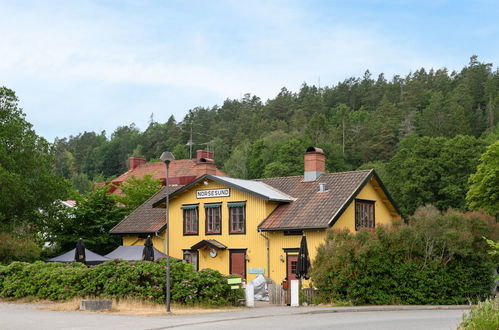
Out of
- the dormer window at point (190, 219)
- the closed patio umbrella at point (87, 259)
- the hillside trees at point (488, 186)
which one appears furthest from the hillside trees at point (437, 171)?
the closed patio umbrella at point (87, 259)

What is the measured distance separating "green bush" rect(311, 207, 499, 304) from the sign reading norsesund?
375 inches

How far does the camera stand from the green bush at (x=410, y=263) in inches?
1019

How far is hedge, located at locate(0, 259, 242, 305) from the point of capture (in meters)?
24.1

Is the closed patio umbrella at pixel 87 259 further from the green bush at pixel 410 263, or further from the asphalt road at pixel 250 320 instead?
the green bush at pixel 410 263

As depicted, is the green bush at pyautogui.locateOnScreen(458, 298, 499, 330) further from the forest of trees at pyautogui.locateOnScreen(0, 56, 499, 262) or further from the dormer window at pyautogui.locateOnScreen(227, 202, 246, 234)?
the forest of trees at pyautogui.locateOnScreen(0, 56, 499, 262)

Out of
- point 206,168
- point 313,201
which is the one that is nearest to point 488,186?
point 313,201

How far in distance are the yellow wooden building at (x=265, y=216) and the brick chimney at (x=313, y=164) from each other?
2.1 inches

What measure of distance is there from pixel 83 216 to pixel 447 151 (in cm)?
3506

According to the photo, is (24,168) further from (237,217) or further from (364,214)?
(364,214)

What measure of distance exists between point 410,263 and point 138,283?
33.6 ft

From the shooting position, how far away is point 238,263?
34.4 metres

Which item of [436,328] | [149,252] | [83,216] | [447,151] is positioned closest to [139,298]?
[149,252]

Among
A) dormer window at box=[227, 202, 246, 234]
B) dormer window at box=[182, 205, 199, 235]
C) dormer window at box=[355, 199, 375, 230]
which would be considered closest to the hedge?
dormer window at box=[227, 202, 246, 234]

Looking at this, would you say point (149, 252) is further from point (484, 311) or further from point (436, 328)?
point (484, 311)
